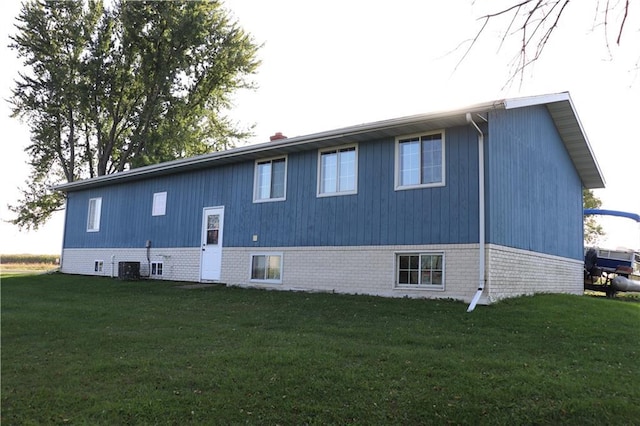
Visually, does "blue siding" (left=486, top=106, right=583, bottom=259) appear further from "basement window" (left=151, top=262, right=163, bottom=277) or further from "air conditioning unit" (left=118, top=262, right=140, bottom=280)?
"air conditioning unit" (left=118, top=262, right=140, bottom=280)

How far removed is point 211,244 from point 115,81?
1760 centimetres

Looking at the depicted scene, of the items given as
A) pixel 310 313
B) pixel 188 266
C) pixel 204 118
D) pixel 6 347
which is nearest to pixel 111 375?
pixel 6 347

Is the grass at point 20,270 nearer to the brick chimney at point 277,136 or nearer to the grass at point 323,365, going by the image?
the brick chimney at point 277,136

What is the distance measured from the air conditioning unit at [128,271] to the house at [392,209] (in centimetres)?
56

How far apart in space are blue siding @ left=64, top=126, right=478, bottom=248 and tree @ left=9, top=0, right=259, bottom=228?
11.0 m

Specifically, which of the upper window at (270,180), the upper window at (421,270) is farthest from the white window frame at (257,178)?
the upper window at (421,270)

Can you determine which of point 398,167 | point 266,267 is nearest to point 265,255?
point 266,267

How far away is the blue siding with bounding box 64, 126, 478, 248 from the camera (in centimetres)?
1056

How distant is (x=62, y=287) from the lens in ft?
48.6

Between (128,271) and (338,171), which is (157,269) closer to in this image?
(128,271)

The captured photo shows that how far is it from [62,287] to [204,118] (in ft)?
60.3

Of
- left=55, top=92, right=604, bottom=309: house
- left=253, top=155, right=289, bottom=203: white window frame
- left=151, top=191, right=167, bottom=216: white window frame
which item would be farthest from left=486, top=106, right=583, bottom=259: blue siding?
left=151, top=191, right=167, bottom=216: white window frame

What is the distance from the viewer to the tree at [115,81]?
89.5 ft

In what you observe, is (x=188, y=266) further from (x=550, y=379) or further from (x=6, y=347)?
(x=550, y=379)
